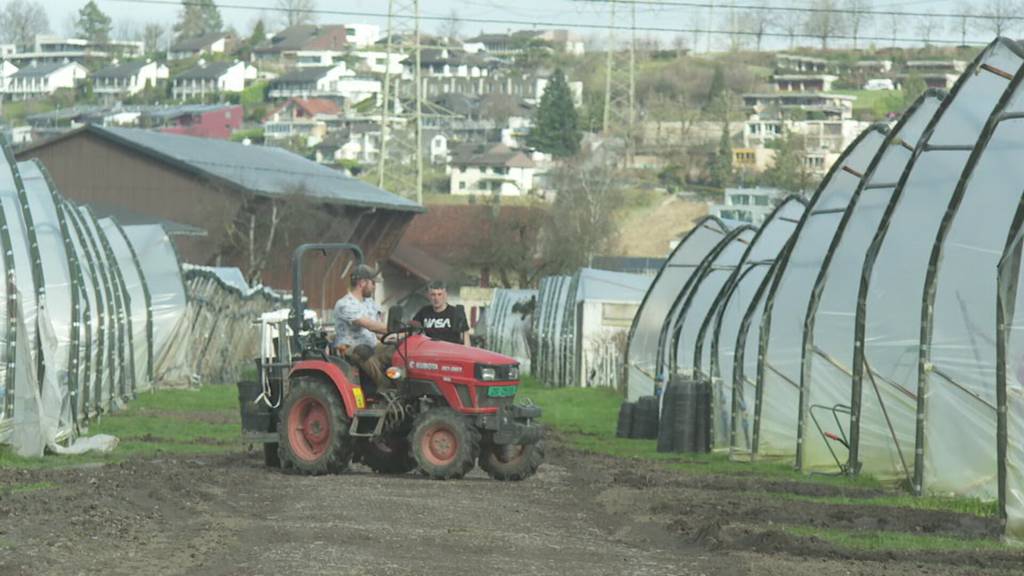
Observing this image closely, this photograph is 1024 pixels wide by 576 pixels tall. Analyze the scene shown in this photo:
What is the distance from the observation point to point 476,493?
60.3 ft

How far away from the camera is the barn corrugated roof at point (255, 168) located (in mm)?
91188

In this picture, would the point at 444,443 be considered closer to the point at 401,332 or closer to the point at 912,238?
the point at 401,332

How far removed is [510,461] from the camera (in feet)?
67.7

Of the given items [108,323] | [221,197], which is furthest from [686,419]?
[221,197]

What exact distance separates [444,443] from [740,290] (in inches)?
453

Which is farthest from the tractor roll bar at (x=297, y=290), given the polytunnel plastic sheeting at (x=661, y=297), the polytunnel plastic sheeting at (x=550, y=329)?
the polytunnel plastic sheeting at (x=550, y=329)

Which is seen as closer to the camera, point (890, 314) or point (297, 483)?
point (297, 483)

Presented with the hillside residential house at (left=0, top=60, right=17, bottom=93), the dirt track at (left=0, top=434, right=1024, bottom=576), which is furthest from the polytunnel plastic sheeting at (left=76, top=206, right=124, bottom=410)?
the hillside residential house at (left=0, top=60, right=17, bottom=93)

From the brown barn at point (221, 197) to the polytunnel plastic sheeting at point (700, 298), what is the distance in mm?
50313

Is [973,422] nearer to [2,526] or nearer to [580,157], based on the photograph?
[2,526]

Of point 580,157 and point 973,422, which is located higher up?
point 580,157

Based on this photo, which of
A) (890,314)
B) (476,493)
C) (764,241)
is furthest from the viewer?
(764,241)

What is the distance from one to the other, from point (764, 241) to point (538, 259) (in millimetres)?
80066

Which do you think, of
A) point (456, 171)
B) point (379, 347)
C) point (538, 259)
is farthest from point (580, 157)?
point (379, 347)
